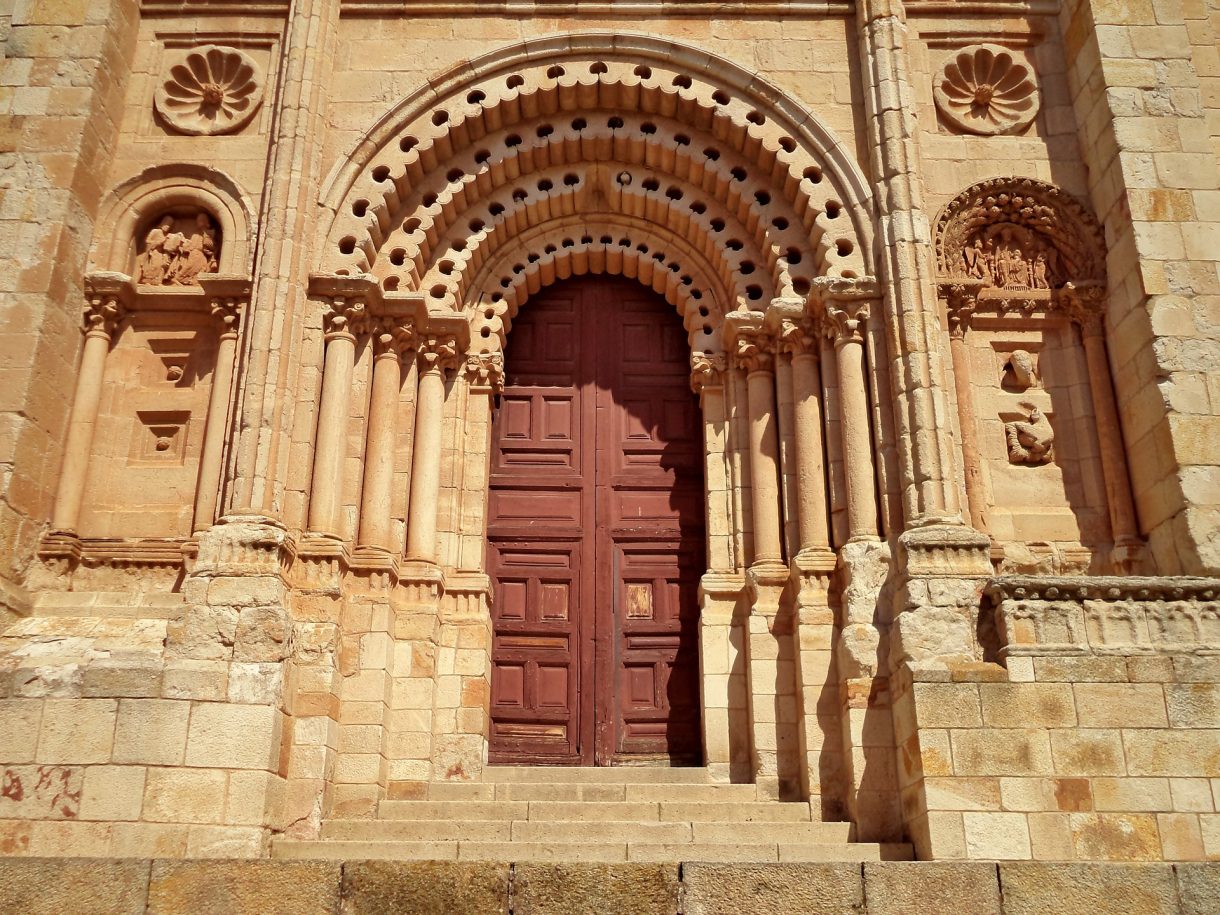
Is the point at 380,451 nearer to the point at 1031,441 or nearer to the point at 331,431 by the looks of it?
the point at 331,431

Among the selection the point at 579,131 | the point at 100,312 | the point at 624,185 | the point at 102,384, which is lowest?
the point at 102,384

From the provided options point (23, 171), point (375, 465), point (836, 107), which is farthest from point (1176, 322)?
point (23, 171)

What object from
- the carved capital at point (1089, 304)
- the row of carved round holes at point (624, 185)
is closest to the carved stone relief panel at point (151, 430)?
the row of carved round holes at point (624, 185)

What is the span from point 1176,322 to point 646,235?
4935mm

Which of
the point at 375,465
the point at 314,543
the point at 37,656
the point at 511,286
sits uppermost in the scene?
the point at 511,286

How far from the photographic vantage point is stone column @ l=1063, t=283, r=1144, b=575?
8.70 metres

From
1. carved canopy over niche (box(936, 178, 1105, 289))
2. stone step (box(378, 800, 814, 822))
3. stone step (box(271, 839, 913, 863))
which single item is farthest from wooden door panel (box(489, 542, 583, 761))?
carved canopy over niche (box(936, 178, 1105, 289))

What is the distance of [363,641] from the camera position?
341 inches

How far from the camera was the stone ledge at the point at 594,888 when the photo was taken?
204 inches

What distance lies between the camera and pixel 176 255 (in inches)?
387

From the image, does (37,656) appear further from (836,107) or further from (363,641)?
(836,107)

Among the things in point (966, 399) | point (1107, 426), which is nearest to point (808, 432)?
point (966, 399)

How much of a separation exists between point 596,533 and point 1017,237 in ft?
15.9

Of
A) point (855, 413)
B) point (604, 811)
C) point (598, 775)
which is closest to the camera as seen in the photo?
point (604, 811)
